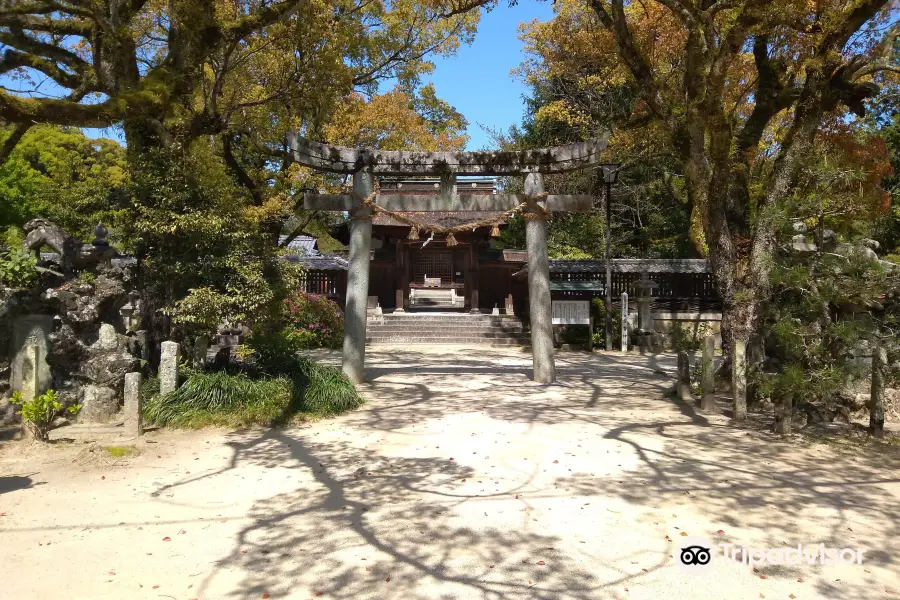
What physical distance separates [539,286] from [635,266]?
9929 millimetres

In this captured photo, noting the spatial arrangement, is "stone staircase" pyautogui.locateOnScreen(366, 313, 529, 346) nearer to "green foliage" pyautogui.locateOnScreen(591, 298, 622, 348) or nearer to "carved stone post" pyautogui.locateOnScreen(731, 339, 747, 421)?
"green foliage" pyautogui.locateOnScreen(591, 298, 622, 348)

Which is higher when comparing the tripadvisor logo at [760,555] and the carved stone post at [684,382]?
the carved stone post at [684,382]

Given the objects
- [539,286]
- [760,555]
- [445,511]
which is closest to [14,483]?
[445,511]

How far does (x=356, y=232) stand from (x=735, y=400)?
6.85 m

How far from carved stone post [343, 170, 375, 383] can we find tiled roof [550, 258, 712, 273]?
34.3 feet

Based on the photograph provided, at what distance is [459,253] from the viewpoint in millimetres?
24516

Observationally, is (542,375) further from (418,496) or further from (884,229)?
(884,229)

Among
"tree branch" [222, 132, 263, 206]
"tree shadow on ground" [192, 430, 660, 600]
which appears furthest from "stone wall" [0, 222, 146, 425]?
"tree branch" [222, 132, 263, 206]

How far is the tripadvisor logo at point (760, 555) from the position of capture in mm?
3875

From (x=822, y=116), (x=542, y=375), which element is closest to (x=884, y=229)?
(x=822, y=116)

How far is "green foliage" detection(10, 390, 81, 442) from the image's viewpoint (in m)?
6.38

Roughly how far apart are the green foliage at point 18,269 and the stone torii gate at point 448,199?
14.7ft

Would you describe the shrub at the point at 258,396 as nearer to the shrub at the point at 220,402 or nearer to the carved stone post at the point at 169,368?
the shrub at the point at 220,402

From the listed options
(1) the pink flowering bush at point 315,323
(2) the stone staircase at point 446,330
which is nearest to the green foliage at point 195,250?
(1) the pink flowering bush at point 315,323
